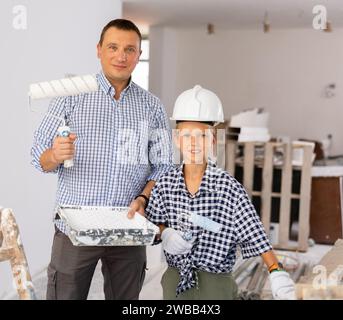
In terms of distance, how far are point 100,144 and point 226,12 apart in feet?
10.2

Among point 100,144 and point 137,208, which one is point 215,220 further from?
point 100,144

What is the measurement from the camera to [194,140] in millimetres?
1553

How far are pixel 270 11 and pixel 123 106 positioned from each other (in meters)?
2.98

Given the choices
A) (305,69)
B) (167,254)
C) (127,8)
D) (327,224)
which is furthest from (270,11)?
(167,254)

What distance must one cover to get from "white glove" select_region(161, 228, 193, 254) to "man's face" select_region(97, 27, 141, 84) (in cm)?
53

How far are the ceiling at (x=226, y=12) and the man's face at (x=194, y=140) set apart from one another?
2.59 metres

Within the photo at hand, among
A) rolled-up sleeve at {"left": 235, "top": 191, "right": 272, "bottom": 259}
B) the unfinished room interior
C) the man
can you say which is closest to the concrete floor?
the unfinished room interior

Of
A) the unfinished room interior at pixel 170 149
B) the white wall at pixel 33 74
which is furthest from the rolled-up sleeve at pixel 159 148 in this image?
the white wall at pixel 33 74

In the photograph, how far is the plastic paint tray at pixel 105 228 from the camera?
4.74 feet

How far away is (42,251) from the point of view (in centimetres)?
336

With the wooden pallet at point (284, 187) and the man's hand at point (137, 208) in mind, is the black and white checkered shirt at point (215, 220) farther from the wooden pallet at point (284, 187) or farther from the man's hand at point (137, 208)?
the wooden pallet at point (284, 187)

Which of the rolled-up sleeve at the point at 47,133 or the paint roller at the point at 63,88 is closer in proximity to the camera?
the paint roller at the point at 63,88

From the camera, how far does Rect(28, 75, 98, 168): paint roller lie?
1.61m
